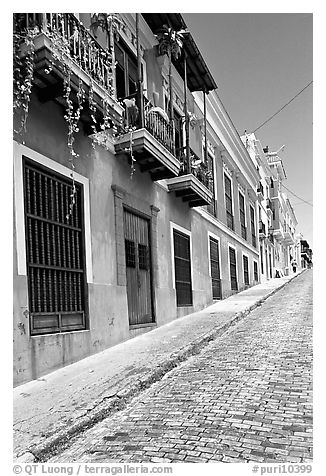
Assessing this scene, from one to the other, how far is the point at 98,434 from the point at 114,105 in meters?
3.97

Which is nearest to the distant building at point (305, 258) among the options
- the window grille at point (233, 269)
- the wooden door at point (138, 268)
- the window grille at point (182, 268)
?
the window grille at point (233, 269)

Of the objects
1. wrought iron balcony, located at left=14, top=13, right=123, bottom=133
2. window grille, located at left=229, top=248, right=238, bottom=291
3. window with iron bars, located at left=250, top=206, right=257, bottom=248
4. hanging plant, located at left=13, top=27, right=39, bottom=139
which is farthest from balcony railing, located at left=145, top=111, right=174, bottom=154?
window with iron bars, located at left=250, top=206, right=257, bottom=248

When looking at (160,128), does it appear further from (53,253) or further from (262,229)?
(262,229)

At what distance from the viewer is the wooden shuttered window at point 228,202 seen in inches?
601

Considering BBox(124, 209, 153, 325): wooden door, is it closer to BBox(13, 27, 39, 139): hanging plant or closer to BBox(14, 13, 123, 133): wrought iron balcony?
BBox(14, 13, 123, 133): wrought iron balcony

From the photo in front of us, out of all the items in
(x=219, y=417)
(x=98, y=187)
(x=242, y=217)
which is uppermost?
(x=242, y=217)

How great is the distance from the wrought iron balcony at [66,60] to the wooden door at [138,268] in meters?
2.17

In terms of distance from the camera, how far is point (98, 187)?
6316 millimetres

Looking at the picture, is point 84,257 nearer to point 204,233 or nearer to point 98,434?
point 98,434

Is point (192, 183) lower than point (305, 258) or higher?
higher

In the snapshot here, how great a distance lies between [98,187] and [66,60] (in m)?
2.06

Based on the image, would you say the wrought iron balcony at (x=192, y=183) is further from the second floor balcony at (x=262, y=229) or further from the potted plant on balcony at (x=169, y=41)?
the second floor balcony at (x=262, y=229)

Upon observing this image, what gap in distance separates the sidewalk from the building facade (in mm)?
240

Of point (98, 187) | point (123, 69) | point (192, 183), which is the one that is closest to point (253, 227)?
point (192, 183)
